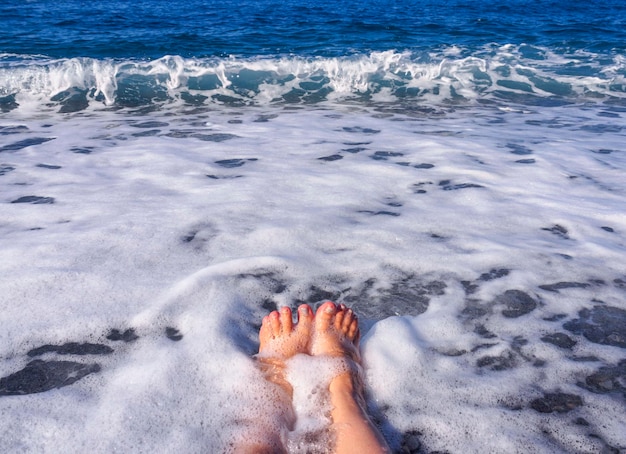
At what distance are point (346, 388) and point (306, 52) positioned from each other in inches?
381

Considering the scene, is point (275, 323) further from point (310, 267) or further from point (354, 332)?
point (310, 267)

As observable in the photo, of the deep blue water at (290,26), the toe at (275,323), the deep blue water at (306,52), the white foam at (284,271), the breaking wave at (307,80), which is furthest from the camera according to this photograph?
the deep blue water at (290,26)

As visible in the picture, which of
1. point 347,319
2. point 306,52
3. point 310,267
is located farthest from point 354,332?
point 306,52

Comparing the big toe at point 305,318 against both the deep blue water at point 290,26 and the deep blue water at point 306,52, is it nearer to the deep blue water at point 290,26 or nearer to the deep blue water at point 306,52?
the deep blue water at point 306,52

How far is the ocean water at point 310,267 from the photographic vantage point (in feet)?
6.25

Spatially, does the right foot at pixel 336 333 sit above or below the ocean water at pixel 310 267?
above

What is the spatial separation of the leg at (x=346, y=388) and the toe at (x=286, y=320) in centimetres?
11

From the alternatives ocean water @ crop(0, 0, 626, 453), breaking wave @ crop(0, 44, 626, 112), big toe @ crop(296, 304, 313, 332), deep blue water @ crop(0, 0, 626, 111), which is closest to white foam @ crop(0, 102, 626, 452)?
ocean water @ crop(0, 0, 626, 453)

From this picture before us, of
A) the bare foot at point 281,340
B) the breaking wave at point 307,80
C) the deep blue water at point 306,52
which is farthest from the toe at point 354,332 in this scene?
the deep blue water at point 306,52

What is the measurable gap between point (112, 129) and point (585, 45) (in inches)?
412

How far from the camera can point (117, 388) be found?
1.99 meters

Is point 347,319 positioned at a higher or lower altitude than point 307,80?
higher

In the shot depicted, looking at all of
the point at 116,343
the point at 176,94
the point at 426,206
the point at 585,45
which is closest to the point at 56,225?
the point at 116,343

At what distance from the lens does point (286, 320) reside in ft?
7.48
